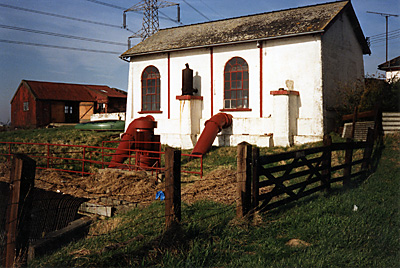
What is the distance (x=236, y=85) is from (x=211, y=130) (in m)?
2.93

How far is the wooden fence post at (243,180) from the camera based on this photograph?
5.65 meters

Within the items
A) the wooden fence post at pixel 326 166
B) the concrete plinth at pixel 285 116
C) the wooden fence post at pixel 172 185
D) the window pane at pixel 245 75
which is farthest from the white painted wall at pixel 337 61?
the wooden fence post at pixel 172 185

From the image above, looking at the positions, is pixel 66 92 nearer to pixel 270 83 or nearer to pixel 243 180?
pixel 270 83

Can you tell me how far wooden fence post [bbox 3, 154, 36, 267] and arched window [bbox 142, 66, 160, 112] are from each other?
1500 centimetres

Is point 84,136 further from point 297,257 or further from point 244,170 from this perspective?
point 297,257

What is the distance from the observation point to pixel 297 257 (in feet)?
14.2

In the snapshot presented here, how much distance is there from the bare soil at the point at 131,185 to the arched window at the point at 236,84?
650 cm

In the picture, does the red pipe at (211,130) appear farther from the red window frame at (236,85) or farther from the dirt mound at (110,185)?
the dirt mound at (110,185)

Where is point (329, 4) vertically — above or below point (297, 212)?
above

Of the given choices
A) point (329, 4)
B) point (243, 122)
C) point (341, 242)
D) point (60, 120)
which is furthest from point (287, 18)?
point (60, 120)

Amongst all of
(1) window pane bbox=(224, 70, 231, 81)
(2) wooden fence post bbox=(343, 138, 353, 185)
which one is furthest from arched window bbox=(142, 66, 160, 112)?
(2) wooden fence post bbox=(343, 138, 353, 185)

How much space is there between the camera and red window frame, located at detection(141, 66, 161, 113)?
18.7 metres

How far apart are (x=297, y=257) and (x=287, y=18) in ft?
46.6

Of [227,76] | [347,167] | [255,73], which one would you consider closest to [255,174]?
[347,167]
